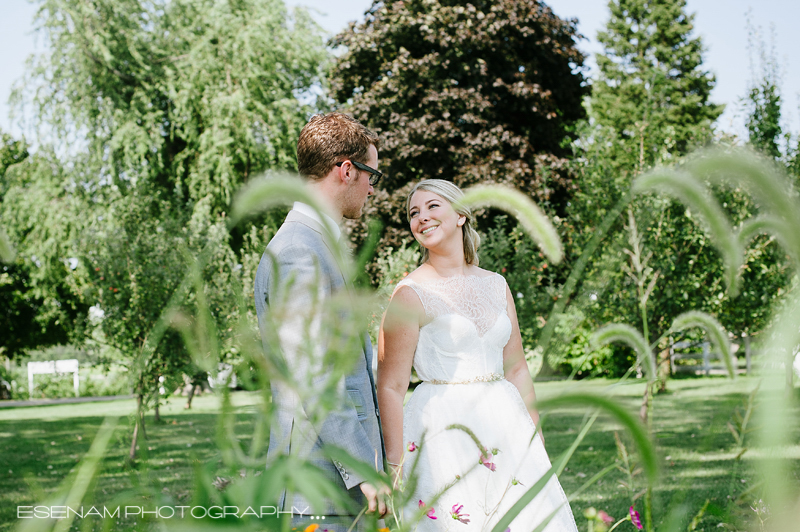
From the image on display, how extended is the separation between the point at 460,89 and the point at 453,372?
12496 millimetres

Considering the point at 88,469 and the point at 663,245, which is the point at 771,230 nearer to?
the point at 88,469

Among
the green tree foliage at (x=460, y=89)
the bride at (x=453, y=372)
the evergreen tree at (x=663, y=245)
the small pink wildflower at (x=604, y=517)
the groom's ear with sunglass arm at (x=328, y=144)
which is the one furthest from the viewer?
the green tree foliage at (x=460, y=89)

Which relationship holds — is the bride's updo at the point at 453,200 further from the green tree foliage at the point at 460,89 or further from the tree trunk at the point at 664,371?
the green tree foliage at the point at 460,89

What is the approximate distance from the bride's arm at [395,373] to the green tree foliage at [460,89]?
11.1 meters

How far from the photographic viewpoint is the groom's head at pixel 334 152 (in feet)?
6.66

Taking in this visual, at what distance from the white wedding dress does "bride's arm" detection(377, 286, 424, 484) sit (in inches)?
4.5

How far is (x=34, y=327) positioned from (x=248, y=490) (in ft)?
93.0

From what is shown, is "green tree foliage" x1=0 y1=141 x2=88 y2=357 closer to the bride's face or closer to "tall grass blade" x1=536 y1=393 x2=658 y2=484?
the bride's face

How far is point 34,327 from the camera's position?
81.3 ft

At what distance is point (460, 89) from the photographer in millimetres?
14336

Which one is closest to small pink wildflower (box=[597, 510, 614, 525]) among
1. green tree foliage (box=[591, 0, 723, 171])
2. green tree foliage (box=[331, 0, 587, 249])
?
green tree foliage (box=[331, 0, 587, 249])

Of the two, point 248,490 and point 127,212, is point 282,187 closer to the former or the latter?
point 248,490

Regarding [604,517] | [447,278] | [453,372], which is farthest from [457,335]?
[604,517]

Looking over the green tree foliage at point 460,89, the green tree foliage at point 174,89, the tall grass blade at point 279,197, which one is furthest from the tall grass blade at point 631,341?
the green tree foliage at point 174,89
